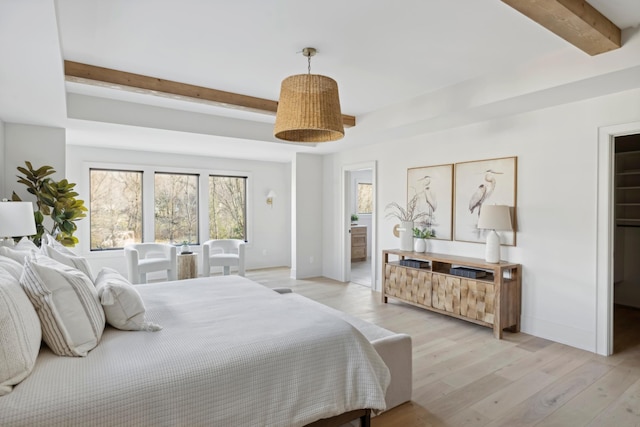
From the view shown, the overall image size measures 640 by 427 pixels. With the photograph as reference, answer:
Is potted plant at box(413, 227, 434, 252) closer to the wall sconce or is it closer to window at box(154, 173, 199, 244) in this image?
the wall sconce

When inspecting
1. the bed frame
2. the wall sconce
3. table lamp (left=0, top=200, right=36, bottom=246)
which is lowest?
the bed frame

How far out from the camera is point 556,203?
3562 millimetres

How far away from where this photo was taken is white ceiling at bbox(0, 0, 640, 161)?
2324 mm

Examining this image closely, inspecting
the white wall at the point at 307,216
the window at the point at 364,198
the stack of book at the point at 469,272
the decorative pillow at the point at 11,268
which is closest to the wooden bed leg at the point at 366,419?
the decorative pillow at the point at 11,268

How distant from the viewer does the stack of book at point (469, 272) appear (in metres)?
3.88

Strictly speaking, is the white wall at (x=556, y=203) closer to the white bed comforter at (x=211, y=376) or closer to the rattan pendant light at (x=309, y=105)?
the rattan pendant light at (x=309, y=105)

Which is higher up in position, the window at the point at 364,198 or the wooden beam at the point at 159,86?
the wooden beam at the point at 159,86

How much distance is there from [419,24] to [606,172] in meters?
2.13

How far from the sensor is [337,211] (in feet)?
21.2

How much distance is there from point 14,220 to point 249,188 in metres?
4.63

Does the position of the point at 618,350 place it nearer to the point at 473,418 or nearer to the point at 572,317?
the point at 572,317

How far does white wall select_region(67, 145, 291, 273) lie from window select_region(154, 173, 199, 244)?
0.22 m

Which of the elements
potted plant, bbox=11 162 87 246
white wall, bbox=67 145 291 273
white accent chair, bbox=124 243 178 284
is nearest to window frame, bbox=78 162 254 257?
white wall, bbox=67 145 291 273

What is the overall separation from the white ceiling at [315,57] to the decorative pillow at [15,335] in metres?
1.34
